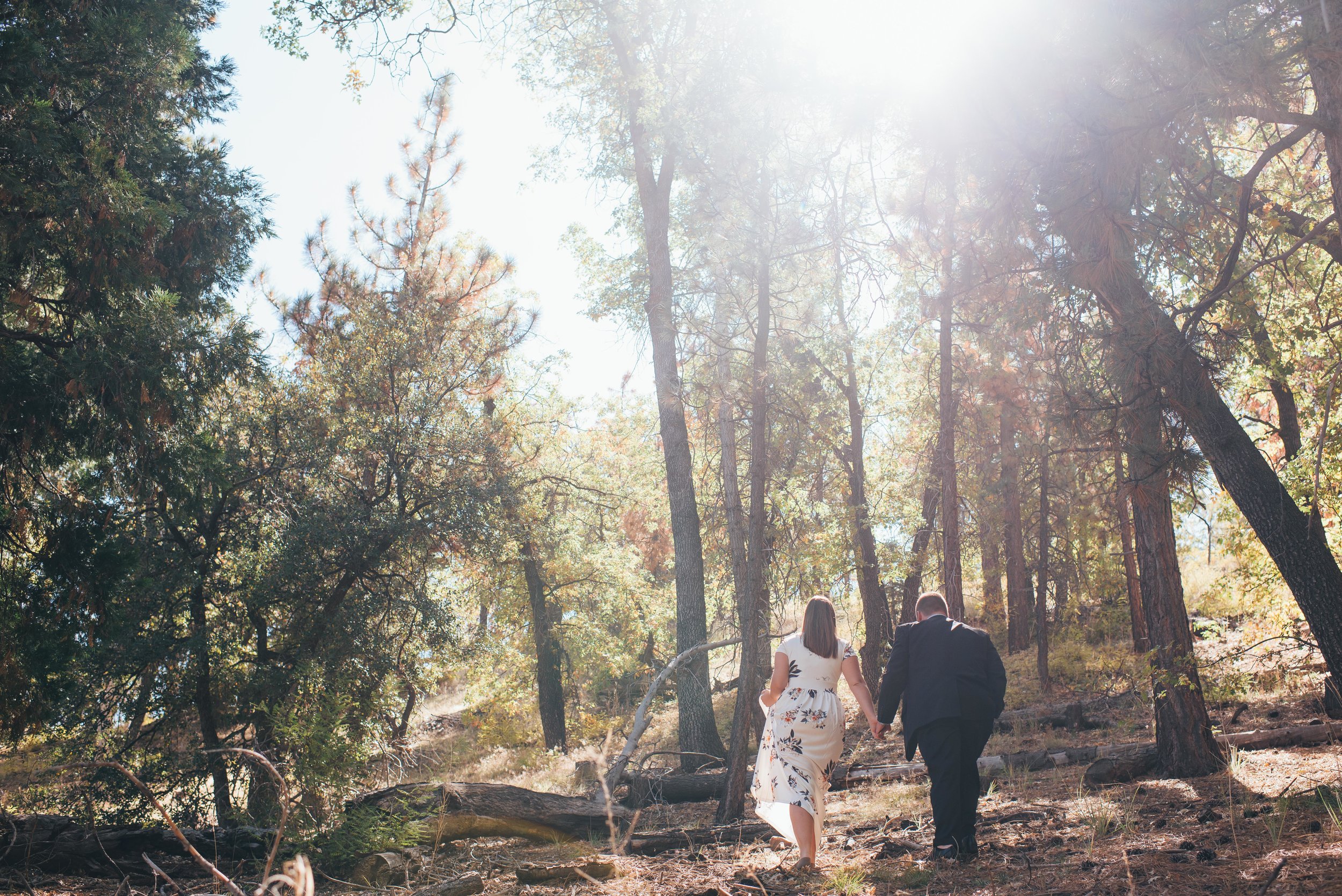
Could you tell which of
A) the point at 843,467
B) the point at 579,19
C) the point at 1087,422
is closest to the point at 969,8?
the point at 1087,422

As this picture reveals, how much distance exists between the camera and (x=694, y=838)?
7195 millimetres

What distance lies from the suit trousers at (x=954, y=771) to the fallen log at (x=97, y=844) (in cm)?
540

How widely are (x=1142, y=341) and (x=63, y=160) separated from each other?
930cm

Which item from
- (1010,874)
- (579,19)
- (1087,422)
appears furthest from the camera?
(579,19)

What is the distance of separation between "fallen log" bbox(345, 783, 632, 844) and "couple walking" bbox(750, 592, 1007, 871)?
78.9 inches

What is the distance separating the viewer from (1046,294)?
7.38m

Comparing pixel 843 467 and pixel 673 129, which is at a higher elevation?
pixel 673 129

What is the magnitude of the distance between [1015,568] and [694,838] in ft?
51.9

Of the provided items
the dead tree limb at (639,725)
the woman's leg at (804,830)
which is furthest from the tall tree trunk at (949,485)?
the woman's leg at (804,830)

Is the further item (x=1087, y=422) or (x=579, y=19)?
(x=579, y=19)

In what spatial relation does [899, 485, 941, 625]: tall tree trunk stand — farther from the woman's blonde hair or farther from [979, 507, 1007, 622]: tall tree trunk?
the woman's blonde hair

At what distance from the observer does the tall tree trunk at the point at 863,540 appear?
51.9 feet

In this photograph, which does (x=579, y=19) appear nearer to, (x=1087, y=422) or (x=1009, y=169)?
(x=1009, y=169)

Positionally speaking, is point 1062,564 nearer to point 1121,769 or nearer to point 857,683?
point 1121,769
